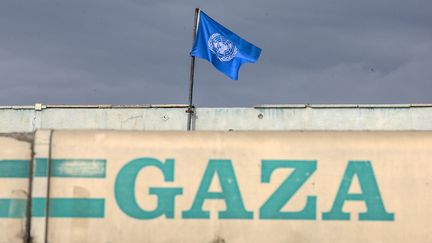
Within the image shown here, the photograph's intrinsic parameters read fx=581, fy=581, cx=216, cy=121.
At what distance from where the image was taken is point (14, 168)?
548 centimetres

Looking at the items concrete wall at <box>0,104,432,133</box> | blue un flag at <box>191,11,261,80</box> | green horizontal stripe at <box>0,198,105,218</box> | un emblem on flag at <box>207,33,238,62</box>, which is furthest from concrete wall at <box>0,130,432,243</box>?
concrete wall at <box>0,104,432,133</box>

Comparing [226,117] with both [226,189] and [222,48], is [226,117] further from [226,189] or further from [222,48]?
[226,189]

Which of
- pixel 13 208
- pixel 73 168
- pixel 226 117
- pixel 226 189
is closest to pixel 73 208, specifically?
pixel 73 168

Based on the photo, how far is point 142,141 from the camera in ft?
17.8

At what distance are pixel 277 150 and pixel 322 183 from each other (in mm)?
507

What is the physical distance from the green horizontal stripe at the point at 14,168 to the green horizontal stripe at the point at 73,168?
148mm

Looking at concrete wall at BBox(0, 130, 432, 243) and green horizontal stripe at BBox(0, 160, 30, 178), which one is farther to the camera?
green horizontal stripe at BBox(0, 160, 30, 178)

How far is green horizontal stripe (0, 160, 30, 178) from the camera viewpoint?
17.9 ft

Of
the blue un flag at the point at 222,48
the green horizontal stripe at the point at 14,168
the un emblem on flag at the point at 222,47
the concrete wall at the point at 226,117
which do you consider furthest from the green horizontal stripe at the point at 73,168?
the concrete wall at the point at 226,117

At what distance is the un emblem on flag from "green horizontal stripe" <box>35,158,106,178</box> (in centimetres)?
1162

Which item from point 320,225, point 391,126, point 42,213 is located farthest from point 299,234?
point 391,126

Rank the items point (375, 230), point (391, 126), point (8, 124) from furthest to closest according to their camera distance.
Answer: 1. point (8, 124)
2. point (391, 126)
3. point (375, 230)

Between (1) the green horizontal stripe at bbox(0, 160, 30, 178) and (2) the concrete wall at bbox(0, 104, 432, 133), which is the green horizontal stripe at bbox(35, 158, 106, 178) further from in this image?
(2) the concrete wall at bbox(0, 104, 432, 133)

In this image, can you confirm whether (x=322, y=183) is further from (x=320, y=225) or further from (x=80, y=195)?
(x=80, y=195)
